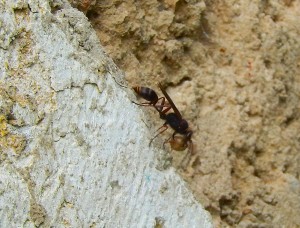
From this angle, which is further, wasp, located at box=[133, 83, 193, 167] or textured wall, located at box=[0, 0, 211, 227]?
wasp, located at box=[133, 83, 193, 167]

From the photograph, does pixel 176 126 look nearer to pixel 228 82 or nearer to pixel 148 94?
pixel 148 94

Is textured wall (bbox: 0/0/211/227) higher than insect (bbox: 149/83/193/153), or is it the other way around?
textured wall (bbox: 0/0/211/227)

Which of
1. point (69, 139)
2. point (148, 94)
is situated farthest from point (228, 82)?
point (69, 139)

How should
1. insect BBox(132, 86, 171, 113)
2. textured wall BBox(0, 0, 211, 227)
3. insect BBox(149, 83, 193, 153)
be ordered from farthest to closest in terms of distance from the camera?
1. insect BBox(149, 83, 193, 153)
2. insect BBox(132, 86, 171, 113)
3. textured wall BBox(0, 0, 211, 227)

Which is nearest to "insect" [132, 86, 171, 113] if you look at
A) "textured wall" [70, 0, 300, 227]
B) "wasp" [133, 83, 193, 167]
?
"wasp" [133, 83, 193, 167]

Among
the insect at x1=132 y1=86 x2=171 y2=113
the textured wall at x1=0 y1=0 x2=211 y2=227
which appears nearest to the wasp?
the insect at x1=132 y1=86 x2=171 y2=113

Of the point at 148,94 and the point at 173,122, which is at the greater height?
the point at 148,94

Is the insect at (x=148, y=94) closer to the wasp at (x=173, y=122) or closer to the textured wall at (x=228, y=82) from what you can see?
the wasp at (x=173, y=122)

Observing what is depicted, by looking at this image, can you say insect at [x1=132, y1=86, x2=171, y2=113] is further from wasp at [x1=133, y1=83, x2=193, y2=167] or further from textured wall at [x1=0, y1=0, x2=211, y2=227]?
textured wall at [x1=0, y1=0, x2=211, y2=227]

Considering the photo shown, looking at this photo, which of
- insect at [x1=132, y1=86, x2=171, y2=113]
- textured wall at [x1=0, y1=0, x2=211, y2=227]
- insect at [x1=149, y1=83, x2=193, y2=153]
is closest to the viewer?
textured wall at [x1=0, y1=0, x2=211, y2=227]
